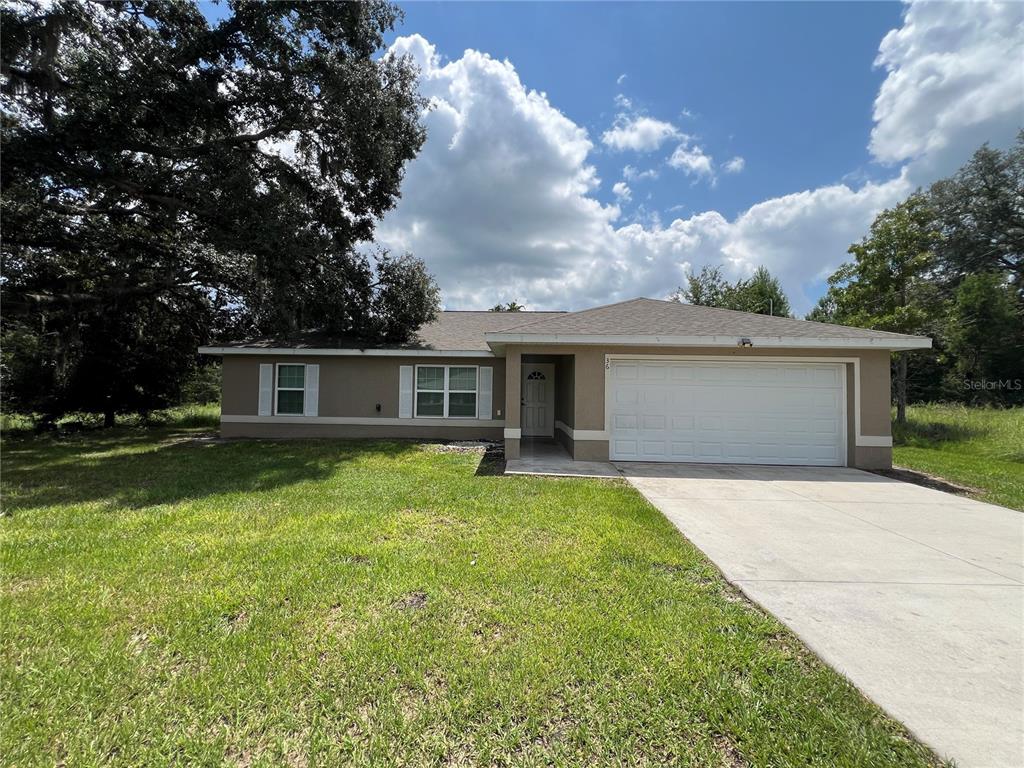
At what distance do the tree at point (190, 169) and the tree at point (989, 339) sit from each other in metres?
28.8

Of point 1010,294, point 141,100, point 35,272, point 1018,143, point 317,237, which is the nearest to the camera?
point 141,100

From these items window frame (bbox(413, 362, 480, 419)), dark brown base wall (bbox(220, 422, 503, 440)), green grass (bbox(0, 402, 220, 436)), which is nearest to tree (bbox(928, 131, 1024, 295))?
→ window frame (bbox(413, 362, 480, 419))

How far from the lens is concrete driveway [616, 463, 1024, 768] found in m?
2.29

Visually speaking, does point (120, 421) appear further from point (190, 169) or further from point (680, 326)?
point (680, 326)

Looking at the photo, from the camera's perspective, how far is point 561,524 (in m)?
5.03

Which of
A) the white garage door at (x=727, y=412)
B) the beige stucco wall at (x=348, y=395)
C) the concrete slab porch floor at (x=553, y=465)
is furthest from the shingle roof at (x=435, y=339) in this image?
the white garage door at (x=727, y=412)

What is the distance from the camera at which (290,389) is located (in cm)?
1256

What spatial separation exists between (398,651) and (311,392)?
36.8 feet

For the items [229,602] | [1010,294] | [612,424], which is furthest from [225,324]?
[1010,294]

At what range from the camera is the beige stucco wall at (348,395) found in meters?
12.4

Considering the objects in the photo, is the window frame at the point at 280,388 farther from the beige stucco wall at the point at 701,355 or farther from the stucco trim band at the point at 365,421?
the beige stucco wall at the point at 701,355

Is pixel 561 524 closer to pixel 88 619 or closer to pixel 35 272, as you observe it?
pixel 88 619

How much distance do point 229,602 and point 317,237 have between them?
34.8ft

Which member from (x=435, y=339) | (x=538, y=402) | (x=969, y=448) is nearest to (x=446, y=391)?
(x=435, y=339)
